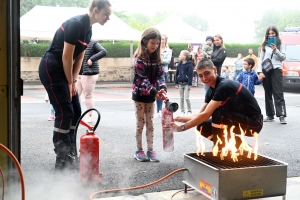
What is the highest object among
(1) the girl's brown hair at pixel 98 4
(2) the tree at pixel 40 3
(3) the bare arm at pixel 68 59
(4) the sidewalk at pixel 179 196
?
(2) the tree at pixel 40 3

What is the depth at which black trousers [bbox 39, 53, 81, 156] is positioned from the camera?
4.47m

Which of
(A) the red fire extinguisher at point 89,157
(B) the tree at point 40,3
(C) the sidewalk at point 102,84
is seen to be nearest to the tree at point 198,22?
(B) the tree at point 40,3

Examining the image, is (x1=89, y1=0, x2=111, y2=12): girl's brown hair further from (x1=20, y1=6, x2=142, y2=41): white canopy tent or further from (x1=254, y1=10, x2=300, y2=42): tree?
(x1=254, y1=10, x2=300, y2=42): tree

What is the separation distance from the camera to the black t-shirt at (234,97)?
165 inches

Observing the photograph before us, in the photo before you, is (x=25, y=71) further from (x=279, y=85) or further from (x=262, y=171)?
(x=262, y=171)

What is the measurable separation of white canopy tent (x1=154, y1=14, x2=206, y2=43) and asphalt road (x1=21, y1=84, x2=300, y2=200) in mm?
10789

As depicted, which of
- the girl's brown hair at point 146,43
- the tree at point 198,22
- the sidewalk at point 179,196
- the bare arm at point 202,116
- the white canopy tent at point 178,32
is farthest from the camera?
the tree at point 198,22

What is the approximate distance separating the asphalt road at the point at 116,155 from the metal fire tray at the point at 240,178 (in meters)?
0.76

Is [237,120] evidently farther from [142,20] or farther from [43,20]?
[142,20]

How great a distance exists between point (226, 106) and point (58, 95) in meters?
1.73

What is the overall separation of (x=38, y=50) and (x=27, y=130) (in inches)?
480

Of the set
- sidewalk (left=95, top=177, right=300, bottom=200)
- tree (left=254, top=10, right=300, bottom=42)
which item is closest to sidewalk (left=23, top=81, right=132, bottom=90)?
sidewalk (left=95, top=177, right=300, bottom=200)

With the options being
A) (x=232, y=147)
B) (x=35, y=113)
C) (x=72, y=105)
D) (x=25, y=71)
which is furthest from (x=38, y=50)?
(x=232, y=147)

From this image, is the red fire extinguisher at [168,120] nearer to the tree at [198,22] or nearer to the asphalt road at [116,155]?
the asphalt road at [116,155]
